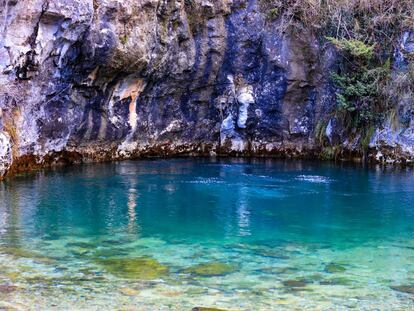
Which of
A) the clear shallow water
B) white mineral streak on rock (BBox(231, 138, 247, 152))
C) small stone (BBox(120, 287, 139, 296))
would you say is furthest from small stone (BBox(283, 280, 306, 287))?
white mineral streak on rock (BBox(231, 138, 247, 152))

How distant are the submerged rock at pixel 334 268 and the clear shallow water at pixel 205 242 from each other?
0.19 ft

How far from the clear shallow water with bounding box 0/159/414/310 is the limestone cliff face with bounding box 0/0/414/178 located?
3.08 metres

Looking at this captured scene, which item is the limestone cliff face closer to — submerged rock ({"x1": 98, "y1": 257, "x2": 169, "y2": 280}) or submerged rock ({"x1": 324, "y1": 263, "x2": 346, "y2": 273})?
submerged rock ({"x1": 98, "y1": 257, "x2": 169, "y2": 280})

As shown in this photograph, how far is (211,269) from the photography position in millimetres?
9328

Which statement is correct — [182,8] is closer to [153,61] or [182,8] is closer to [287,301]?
[153,61]

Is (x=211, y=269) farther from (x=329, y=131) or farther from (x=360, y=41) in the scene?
(x=329, y=131)

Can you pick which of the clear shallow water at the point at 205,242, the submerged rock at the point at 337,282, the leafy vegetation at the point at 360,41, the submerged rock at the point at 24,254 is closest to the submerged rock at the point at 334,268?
the clear shallow water at the point at 205,242

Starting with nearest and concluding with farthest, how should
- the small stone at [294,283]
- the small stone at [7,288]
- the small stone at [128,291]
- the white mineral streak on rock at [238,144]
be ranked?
the small stone at [7,288]
the small stone at [128,291]
the small stone at [294,283]
the white mineral streak on rock at [238,144]

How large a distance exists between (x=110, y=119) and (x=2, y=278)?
16143 millimetres

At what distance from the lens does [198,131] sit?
2759 centimetres

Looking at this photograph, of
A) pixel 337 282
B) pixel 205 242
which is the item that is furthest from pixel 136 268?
pixel 337 282

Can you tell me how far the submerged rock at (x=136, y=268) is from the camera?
8892 millimetres

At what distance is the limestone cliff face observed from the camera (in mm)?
18906

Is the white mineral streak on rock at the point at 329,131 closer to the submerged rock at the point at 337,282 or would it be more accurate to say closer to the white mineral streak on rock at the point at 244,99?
the white mineral streak on rock at the point at 244,99
